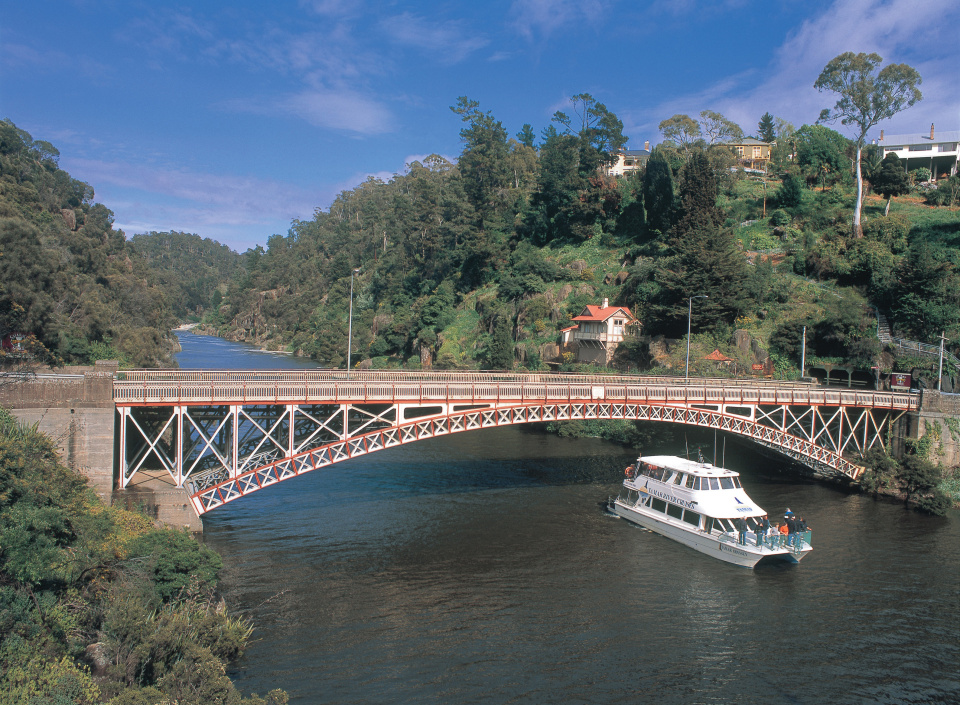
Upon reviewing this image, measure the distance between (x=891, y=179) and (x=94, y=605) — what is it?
9778 cm

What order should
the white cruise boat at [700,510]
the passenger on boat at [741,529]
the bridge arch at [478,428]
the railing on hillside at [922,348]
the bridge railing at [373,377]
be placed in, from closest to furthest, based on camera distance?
the bridge arch at [478,428] < the white cruise boat at [700,510] < the passenger on boat at [741,529] < the bridge railing at [373,377] < the railing on hillside at [922,348]

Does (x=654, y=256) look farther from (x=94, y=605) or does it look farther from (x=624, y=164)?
(x=94, y=605)

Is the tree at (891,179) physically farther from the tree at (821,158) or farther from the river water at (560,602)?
the river water at (560,602)

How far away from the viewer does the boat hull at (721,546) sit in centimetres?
3169

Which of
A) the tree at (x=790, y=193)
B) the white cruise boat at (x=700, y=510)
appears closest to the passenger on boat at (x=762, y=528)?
the white cruise boat at (x=700, y=510)

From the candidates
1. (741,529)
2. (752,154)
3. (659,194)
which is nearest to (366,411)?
(741,529)

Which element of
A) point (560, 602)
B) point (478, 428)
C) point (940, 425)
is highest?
point (940, 425)

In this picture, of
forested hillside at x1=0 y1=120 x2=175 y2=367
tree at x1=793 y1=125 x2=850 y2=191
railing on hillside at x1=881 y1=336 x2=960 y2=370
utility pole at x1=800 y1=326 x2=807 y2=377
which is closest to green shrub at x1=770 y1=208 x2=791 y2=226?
tree at x1=793 y1=125 x2=850 y2=191

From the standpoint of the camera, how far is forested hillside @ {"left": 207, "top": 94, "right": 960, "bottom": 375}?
2606 inches

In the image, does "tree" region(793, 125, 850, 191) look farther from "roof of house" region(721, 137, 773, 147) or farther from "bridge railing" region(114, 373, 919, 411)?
"bridge railing" region(114, 373, 919, 411)

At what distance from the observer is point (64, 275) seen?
196ft

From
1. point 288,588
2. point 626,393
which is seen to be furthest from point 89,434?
point 626,393

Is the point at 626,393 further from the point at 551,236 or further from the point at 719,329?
the point at 551,236

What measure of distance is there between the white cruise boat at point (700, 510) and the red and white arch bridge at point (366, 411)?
3.90m
